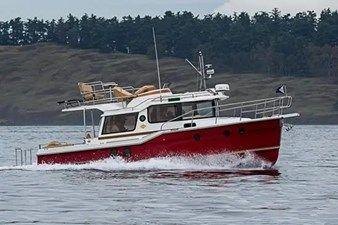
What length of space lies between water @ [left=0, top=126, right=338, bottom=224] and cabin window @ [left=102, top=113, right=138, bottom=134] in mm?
1436

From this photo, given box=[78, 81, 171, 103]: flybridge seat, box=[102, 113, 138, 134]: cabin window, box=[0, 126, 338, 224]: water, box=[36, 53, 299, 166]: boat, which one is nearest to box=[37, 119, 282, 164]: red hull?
box=[36, 53, 299, 166]: boat

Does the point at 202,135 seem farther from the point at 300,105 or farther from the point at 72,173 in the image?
the point at 300,105

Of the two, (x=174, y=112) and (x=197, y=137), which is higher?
(x=174, y=112)

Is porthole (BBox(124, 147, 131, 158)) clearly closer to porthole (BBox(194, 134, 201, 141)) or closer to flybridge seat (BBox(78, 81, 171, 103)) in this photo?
flybridge seat (BBox(78, 81, 171, 103))

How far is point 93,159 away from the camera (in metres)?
46.5

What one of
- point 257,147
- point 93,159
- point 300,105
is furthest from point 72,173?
point 300,105

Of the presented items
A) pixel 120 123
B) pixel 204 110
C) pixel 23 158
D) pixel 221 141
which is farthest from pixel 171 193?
pixel 23 158

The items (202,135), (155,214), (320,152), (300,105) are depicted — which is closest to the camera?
(155,214)

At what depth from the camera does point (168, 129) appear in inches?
1794

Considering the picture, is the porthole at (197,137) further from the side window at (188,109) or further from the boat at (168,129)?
the side window at (188,109)

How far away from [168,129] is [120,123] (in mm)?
2405

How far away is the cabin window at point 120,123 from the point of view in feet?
152

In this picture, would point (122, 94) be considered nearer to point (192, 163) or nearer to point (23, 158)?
point (192, 163)

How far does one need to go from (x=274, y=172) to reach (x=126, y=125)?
6.88 meters
